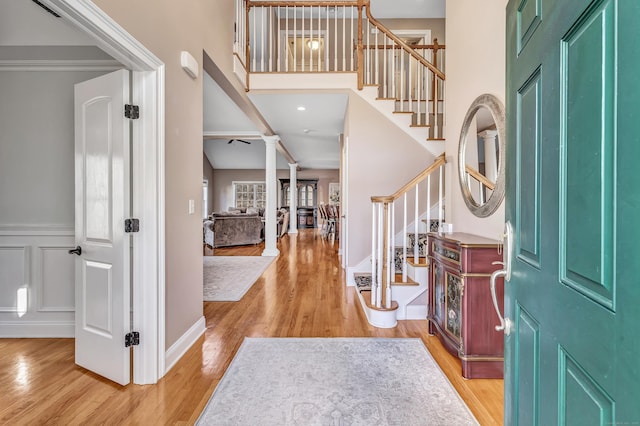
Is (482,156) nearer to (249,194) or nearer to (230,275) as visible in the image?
(230,275)

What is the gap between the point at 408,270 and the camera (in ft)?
10.4

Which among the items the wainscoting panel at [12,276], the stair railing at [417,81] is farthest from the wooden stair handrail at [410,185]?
the wainscoting panel at [12,276]

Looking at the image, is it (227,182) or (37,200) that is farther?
(227,182)

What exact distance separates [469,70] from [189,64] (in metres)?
2.43

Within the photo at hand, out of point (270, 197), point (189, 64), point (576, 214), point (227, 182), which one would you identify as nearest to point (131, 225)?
point (189, 64)

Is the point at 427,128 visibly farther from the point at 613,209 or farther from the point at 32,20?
the point at 32,20

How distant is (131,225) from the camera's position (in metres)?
1.85

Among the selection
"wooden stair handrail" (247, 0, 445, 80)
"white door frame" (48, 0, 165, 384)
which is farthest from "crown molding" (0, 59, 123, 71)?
"wooden stair handrail" (247, 0, 445, 80)

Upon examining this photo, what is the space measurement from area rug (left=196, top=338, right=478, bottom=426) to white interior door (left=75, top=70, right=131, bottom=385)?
0.80 meters

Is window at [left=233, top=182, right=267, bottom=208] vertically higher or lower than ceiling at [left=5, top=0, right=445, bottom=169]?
lower

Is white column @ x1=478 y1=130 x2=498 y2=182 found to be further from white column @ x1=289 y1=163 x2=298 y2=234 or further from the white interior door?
white column @ x1=289 y1=163 x2=298 y2=234

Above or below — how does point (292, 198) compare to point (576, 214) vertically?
above

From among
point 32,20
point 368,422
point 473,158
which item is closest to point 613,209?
point 368,422

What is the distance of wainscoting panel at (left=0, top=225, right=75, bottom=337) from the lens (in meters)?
2.51
